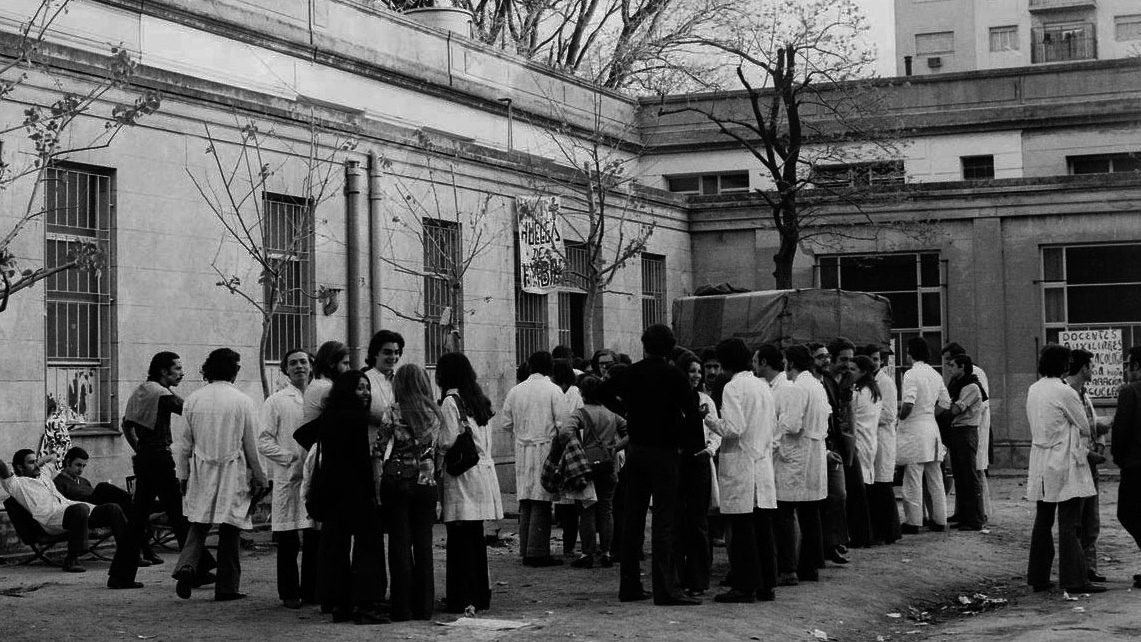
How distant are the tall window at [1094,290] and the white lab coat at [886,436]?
1358 cm

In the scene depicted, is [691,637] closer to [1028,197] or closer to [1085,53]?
[1028,197]

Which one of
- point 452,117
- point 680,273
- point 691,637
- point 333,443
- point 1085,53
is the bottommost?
point 691,637

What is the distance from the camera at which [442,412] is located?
1055 cm

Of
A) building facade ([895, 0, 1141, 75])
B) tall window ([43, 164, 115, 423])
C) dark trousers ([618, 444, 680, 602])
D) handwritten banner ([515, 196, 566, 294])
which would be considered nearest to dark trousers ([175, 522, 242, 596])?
dark trousers ([618, 444, 680, 602])

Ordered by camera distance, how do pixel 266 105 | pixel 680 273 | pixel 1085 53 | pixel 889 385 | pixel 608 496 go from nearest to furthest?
pixel 608 496 < pixel 889 385 < pixel 266 105 < pixel 680 273 < pixel 1085 53

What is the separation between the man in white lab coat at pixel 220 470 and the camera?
11.5 m

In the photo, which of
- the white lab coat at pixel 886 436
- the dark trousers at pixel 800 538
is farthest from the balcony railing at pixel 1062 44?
the dark trousers at pixel 800 538

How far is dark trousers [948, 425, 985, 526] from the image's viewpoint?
16.7 metres

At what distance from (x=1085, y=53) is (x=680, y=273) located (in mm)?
44070

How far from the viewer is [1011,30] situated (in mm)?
67438

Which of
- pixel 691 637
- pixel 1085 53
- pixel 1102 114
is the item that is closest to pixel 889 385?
pixel 691 637

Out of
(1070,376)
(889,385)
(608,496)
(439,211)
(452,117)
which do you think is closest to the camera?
(1070,376)

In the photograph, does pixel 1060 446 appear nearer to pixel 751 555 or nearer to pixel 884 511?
pixel 751 555

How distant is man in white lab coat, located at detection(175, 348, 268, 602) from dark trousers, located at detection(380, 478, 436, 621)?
1592 millimetres
